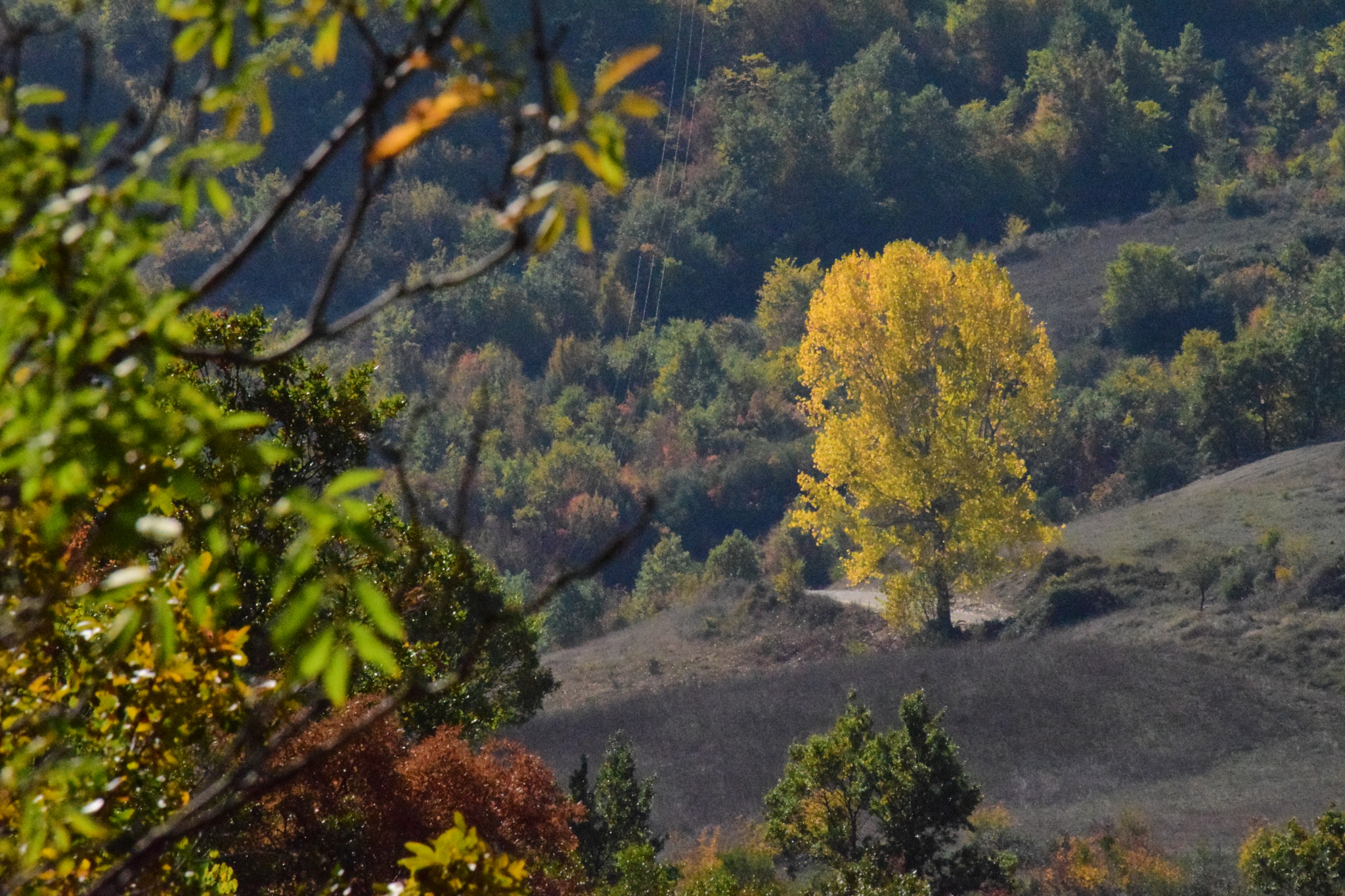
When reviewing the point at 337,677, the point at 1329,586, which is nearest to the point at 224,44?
the point at 337,677

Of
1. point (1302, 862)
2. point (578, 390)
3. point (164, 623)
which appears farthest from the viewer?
point (578, 390)

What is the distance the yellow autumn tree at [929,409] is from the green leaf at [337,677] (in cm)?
2074

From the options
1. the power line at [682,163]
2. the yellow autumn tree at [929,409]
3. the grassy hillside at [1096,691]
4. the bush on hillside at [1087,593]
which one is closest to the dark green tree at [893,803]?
the grassy hillside at [1096,691]

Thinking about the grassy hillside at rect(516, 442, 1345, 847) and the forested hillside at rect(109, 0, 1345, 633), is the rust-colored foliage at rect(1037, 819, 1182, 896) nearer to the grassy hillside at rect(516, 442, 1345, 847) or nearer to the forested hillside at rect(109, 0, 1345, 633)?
the grassy hillside at rect(516, 442, 1345, 847)

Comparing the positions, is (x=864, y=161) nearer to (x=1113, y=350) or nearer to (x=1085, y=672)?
(x=1113, y=350)

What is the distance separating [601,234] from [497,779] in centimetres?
4635

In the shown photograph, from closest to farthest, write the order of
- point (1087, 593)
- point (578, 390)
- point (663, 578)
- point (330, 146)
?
point (330, 146) → point (1087, 593) → point (663, 578) → point (578, 390)

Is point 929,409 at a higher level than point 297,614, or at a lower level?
lower

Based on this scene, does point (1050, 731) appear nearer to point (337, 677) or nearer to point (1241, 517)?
point (1241, 517)

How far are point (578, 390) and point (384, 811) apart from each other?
1351 inches

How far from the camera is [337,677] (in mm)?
1549

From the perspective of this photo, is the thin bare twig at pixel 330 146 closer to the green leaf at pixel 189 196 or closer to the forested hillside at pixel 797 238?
the green leaf at pixel 189 196

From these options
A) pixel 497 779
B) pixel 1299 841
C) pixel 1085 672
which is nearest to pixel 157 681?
pixel 497 779

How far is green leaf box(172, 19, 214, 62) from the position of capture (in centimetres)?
182
